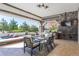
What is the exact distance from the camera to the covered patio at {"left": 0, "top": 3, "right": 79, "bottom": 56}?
7.57 ft

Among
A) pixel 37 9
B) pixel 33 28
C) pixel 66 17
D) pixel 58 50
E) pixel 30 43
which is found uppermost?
pixel 37 9

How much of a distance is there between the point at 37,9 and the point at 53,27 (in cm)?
46

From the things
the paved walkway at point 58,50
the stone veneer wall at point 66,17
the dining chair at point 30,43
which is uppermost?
the stone veneer wall at point 66,17

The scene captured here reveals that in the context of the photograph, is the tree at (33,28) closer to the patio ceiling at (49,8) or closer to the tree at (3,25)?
the patio ceiling at (49,8)

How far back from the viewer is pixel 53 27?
2.38 meters

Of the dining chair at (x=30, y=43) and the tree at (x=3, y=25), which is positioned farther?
the dining chair at (x=30, y=43)

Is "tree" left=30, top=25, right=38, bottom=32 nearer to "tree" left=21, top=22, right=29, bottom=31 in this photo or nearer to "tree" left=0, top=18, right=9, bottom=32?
"tree" left=21, top=22, right=29, bottom=31

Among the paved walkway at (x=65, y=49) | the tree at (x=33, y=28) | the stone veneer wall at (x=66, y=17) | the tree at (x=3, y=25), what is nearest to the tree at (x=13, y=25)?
the tree at (x=3, y=25)

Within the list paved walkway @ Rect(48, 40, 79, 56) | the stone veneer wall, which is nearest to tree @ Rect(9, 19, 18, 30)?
the stone veneer wall

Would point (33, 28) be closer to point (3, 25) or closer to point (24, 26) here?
point (24, 26)

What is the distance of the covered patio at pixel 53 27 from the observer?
2307 mm

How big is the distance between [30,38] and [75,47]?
0.87m

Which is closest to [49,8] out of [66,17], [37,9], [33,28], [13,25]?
[37,9]

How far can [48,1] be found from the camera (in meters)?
2.31
